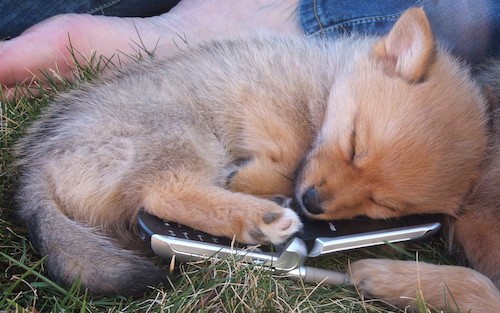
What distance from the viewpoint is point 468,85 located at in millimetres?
2770

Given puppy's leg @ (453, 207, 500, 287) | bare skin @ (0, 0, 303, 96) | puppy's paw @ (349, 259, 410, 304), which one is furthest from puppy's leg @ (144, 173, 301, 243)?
bare skin @ (0, 0, 303, 96)

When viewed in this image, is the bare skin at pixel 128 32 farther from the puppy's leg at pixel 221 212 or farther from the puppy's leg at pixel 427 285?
the puppy's leg at pixel 427 285

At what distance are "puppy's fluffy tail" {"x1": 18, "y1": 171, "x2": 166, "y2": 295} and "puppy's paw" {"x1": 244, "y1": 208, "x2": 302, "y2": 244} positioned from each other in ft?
1.33

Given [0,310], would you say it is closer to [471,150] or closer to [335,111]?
[335,111]

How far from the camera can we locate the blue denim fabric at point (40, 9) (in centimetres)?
359

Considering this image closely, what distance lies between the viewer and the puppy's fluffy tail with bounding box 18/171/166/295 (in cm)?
202

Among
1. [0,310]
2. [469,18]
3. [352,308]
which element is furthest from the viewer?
[469,18]

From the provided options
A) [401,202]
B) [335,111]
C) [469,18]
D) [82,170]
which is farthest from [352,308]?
[469,18]

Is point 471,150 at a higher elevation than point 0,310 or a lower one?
lower

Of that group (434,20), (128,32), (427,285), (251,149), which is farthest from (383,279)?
(128,32)

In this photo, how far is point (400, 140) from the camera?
246 centimetres

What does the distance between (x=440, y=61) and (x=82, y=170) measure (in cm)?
165

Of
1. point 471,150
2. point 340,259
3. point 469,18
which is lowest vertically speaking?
point 340,259

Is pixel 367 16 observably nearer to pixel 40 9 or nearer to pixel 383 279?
pixel 383 279
